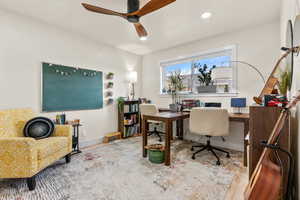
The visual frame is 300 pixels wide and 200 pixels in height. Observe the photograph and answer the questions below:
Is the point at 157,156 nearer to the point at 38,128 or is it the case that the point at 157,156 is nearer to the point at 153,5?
the point at 38,128

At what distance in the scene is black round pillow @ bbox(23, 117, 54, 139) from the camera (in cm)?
206

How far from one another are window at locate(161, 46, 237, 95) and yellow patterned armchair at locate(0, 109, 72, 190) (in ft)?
9.40

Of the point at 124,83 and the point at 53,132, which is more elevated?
the point at 124,83

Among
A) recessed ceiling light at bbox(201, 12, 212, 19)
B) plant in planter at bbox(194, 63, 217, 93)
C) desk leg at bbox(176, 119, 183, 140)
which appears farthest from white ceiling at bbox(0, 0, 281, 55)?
desk leg at bbox(176, 119, 183, 140)

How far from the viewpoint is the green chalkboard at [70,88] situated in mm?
2639

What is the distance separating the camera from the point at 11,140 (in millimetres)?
1576

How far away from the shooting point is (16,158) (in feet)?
5.23

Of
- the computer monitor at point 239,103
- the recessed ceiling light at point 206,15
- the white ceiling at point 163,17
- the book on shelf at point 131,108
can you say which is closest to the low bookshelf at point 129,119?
the book on shelf at point 131,108

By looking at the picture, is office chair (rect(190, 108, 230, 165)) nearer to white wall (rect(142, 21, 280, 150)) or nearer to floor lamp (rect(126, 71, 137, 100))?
white wall (rect(142, 21, 280, 150))

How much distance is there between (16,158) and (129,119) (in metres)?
2.44

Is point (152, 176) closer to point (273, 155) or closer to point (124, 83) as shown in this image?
point (273, 155)

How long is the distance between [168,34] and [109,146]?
2.76 metres

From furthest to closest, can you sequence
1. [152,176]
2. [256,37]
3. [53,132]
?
[256,37], [53,132], [152,176]

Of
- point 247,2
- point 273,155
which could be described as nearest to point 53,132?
point 273,155
